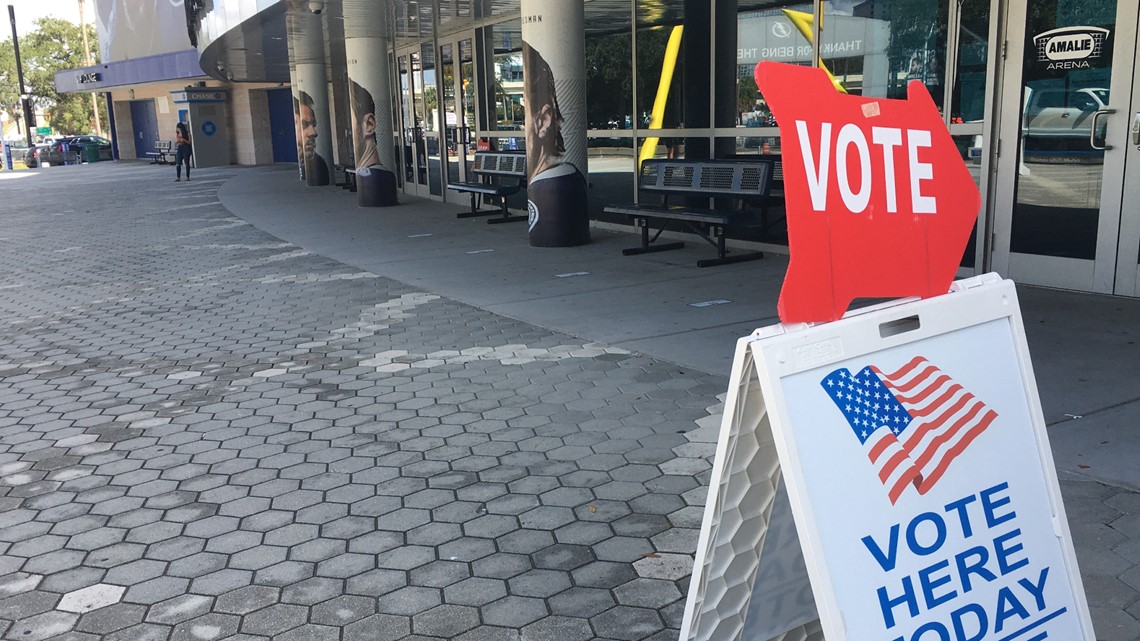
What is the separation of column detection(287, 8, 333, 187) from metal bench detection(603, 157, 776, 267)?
12229 millimetres

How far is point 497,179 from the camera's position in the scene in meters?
15.3

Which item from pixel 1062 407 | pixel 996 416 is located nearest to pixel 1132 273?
pixel 1062 407

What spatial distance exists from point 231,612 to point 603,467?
5.62 ft

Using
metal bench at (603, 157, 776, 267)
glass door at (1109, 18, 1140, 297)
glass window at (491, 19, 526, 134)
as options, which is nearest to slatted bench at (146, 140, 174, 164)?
glass window at (491, 19, 526, 134)

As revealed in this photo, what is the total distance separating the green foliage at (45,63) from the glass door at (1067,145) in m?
68.7

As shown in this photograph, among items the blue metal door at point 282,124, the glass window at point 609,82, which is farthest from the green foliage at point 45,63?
the glass window at point 609,82

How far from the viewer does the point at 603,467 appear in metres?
4.15

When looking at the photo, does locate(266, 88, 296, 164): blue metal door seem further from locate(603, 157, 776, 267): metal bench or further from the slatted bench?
locate(603, 157, 776, 267): metal bench

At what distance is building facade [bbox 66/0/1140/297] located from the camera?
275 inches

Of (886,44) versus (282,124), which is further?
(282,124)

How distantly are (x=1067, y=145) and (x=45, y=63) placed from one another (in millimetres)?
74347

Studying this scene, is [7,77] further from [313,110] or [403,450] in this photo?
[403,450]

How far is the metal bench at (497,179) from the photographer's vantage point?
13656 mm

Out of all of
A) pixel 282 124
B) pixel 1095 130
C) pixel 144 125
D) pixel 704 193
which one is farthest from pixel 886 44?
pixel 144 125
